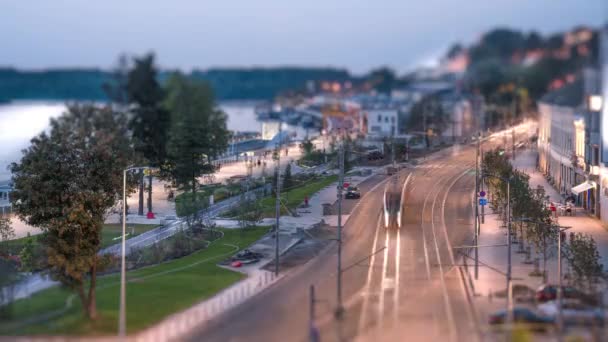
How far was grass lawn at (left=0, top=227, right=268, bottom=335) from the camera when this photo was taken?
29.6 metres

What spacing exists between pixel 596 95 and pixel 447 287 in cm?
2188

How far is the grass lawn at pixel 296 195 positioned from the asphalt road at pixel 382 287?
13.7 feet

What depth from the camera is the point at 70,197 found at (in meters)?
34.8

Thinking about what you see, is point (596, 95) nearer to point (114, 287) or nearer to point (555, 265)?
point (555, 265)

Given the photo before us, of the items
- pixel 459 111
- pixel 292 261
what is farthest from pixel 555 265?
pixel 459 111

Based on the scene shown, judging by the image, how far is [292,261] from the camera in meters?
41.7

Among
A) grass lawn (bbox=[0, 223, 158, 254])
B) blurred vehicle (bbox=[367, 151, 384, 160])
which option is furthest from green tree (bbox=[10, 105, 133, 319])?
blurred vehicle (bbox=[367, 151, 384, 160])

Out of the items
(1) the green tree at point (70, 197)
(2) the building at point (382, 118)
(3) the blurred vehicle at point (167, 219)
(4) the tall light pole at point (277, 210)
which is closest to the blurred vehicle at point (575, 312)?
(4) the tall light pole at point (277, 210)

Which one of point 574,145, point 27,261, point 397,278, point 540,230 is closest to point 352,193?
point 574,145

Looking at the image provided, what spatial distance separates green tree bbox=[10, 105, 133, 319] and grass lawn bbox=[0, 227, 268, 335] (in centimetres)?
99

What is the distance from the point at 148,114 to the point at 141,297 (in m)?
50.7

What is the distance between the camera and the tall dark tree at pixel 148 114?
68.8m

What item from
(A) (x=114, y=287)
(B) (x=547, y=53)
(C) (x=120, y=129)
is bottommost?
(A) (x=114, y=287)

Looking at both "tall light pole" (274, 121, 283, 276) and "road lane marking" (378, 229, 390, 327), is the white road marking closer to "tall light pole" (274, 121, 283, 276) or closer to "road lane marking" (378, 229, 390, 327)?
"road lane marking" (378, 229, 390, 327)
